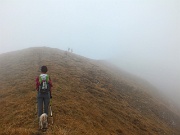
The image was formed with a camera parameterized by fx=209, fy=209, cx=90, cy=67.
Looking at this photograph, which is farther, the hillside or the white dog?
the hillside

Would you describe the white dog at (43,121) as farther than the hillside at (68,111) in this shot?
No

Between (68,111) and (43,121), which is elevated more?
(43,121)

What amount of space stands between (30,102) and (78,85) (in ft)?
29.0

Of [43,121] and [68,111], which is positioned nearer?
[43,121]

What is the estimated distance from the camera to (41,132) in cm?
1106

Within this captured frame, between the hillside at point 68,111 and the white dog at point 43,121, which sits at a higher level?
the white dog at point 43,121

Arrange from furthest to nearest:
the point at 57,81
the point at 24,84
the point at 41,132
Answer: the point at 57,81 < the point at 24,84 < the point at 41,132

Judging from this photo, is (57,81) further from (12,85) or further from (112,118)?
(112,118)

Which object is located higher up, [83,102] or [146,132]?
[83,102]

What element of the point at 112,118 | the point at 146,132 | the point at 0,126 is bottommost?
the point at 146,132

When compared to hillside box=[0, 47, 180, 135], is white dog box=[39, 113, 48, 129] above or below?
above

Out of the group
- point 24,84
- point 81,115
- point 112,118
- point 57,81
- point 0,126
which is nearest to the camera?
point 0,126

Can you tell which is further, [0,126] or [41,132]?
[0,126]

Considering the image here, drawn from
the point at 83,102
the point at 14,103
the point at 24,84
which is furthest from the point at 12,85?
the point at 83,102
